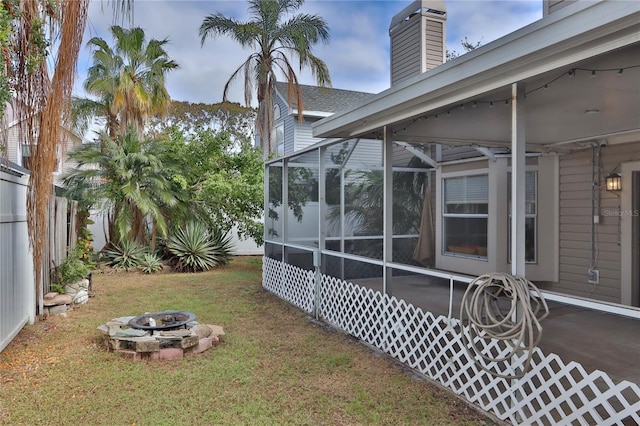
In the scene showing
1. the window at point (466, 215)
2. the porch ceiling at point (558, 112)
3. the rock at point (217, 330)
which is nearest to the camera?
the porch ceiling at point (558, 112)

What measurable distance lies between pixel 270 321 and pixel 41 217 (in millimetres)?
3173

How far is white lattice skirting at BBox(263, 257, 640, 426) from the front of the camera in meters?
2.87

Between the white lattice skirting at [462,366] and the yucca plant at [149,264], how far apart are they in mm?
4654

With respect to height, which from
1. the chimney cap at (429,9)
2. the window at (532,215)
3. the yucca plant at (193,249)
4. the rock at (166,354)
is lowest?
the rock at (166,354)

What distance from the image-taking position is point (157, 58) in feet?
46.3

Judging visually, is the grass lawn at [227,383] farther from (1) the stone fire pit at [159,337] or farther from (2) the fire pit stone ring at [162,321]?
(2) the fire pit stone ring at [162,321]

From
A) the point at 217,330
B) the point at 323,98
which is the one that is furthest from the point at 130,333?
the point at 323,98

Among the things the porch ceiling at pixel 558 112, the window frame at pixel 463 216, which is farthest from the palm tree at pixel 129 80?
the porch ceiling at pixel 558 112

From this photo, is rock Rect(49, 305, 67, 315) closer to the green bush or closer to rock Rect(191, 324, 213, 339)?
the green bush

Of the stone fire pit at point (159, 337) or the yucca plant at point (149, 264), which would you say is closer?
the stone fire pit at point (159, 337)

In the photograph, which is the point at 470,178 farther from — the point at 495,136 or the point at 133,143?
the point at 133,143

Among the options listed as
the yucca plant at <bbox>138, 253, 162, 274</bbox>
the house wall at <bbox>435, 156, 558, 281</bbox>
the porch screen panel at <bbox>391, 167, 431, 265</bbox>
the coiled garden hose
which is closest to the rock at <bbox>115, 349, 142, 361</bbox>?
the coiled garden hose

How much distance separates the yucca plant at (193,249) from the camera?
445 inches

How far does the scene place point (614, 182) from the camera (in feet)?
19.9
